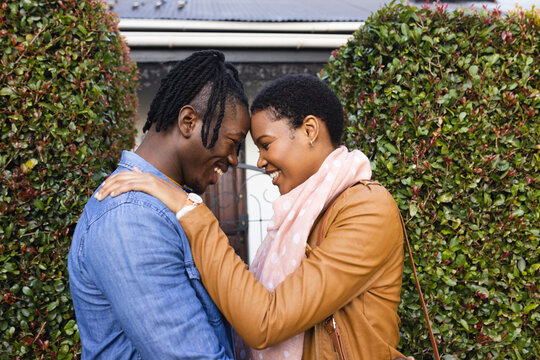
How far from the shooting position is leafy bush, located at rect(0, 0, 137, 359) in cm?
218

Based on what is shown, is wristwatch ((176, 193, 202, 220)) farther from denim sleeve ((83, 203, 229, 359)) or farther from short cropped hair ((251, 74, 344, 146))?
short cropped hair ((251, 74, 344, 146))

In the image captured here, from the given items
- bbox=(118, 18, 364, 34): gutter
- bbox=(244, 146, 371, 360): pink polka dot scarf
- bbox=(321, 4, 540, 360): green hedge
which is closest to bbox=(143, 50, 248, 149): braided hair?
bbox=(244, 146, 371, 360): pink polka dot scarf

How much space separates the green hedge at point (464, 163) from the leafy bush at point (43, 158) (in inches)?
78.3

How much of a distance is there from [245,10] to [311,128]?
424cm

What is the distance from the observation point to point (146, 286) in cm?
116

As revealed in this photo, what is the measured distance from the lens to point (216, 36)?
4.77 meters

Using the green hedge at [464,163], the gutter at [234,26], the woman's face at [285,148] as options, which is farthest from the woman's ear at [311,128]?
the gutter at [234,26]

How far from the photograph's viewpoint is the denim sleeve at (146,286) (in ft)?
3.80

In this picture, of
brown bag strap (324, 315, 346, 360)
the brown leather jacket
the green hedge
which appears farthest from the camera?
the green hedge

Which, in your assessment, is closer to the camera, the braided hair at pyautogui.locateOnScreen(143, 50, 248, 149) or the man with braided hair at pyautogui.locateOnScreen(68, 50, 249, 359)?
the man with braided hair at pyautogui.locateOnScreen(68, 50, 249, 359)

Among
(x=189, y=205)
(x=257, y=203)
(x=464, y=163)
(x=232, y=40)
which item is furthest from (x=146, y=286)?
(x=257, y=203)

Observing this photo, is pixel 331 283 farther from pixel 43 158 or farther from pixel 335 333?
pixel 43 158

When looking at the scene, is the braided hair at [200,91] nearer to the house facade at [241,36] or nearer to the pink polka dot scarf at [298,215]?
the pink polka dot scarf at [298,215]

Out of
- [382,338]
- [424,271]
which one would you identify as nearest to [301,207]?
[382,338]
